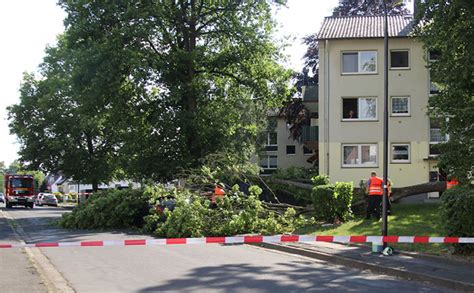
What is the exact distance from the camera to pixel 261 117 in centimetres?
4078

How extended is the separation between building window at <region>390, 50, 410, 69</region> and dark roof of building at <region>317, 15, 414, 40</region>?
1.18 metres

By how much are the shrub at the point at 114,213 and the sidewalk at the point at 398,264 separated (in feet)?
29.0

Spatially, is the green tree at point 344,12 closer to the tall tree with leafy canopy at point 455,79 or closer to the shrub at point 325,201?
the shrub at point 325,201

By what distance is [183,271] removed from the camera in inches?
420

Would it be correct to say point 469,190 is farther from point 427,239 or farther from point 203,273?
point 203,273

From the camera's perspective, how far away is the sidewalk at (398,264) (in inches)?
372

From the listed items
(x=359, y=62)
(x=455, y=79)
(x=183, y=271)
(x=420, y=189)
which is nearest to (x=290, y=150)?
(x=359, y=62)

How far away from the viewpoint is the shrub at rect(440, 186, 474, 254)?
11703 millimetres

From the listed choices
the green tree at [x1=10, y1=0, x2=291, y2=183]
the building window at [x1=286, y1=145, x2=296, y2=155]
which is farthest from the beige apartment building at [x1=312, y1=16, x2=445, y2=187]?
the building window at [x1=286, y1=145, x2=296, y2=155]

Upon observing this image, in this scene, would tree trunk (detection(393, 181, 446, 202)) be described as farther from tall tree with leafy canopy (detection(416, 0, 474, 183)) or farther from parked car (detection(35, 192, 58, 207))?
parked car (detection(35, 192, 58, 207))

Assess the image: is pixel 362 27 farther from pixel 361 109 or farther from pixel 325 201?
pixel 325 201

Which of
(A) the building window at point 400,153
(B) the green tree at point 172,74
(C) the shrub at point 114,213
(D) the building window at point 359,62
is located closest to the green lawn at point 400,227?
(C) the shrub at point 114,213

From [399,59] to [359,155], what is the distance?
20.7 ft

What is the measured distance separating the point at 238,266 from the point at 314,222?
8.03 m
